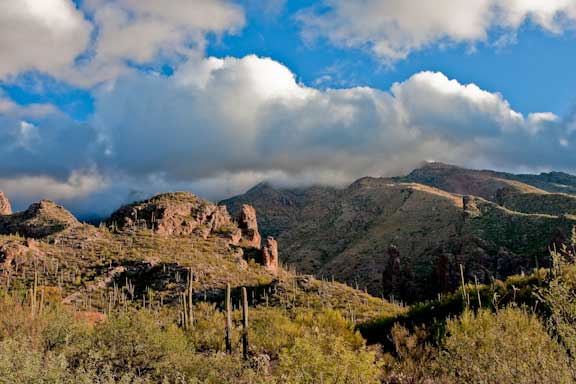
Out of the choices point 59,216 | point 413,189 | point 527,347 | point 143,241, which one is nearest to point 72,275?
point 143,241

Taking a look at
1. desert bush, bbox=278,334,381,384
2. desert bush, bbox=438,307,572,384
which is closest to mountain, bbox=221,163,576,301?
desert bush, bbox=438,307,572,384

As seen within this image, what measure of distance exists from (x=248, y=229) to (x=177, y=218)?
51.9ft

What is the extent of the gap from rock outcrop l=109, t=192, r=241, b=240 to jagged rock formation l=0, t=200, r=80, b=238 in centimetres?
881

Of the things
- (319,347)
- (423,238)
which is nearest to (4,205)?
(423,238)

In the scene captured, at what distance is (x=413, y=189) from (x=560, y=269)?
527 ft

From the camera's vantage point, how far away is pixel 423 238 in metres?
111

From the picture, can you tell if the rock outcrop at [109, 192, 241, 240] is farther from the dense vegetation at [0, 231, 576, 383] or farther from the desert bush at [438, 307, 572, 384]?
the desert bush at [438, 307, 572, 384]

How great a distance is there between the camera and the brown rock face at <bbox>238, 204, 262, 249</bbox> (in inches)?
3369

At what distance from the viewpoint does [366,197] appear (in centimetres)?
18412

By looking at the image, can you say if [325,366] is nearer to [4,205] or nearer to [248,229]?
[248,229]

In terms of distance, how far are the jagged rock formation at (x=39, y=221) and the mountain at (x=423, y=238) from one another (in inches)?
2426

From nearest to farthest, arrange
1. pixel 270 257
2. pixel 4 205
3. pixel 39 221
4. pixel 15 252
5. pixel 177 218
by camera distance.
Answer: pixel 15 252
pixel 270 257
pixel 39 221
pixel 177 218
pixel 4 205

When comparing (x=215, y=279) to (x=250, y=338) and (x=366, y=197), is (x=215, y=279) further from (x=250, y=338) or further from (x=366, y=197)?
(x=366, y=197)

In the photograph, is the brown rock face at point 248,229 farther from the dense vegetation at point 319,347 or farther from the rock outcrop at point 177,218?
the dense vegetation at point 319,347
